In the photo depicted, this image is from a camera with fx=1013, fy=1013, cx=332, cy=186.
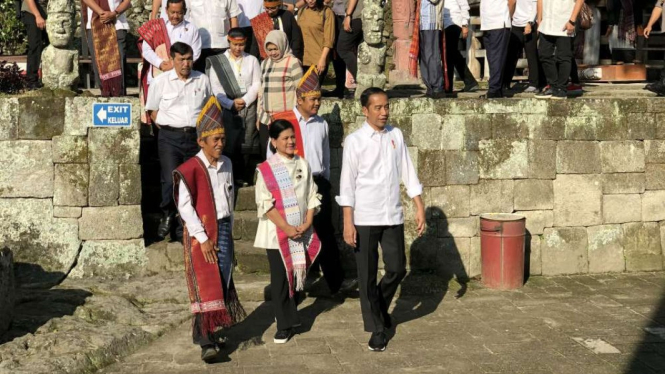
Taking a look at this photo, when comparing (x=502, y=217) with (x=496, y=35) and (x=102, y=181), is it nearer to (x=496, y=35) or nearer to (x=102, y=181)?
(x=496, y=35)

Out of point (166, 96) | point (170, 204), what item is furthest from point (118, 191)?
point (166, 96)

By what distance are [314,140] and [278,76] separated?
104cm

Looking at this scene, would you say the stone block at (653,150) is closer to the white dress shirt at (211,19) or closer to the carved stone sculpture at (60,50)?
the white dress shirt at (211,19)

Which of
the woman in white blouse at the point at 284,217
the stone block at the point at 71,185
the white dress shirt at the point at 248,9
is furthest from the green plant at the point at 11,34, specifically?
the woman in white blouse at the point at 284,217

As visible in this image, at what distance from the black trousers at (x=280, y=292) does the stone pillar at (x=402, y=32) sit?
7.71m

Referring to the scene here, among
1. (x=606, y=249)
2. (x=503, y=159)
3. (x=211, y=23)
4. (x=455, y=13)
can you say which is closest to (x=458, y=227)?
(x=503, y=159)

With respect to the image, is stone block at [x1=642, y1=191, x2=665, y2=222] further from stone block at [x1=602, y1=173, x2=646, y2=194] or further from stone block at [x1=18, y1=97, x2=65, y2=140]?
stone block at [x1=18, y1=97, x2=65, y2=140]

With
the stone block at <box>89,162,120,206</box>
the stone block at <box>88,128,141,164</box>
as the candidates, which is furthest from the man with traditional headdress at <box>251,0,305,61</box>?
the stone block at <box>89,162,120,206</box>

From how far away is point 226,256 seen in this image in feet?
24.1

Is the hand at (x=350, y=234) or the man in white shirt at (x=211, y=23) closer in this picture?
the hand at (x=350, y=234)

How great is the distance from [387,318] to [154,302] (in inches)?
82.2

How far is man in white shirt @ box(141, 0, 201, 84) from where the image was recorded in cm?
965

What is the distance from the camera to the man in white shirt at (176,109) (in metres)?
9.04

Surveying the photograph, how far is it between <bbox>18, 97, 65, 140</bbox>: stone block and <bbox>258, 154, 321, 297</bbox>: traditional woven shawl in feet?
8.79
